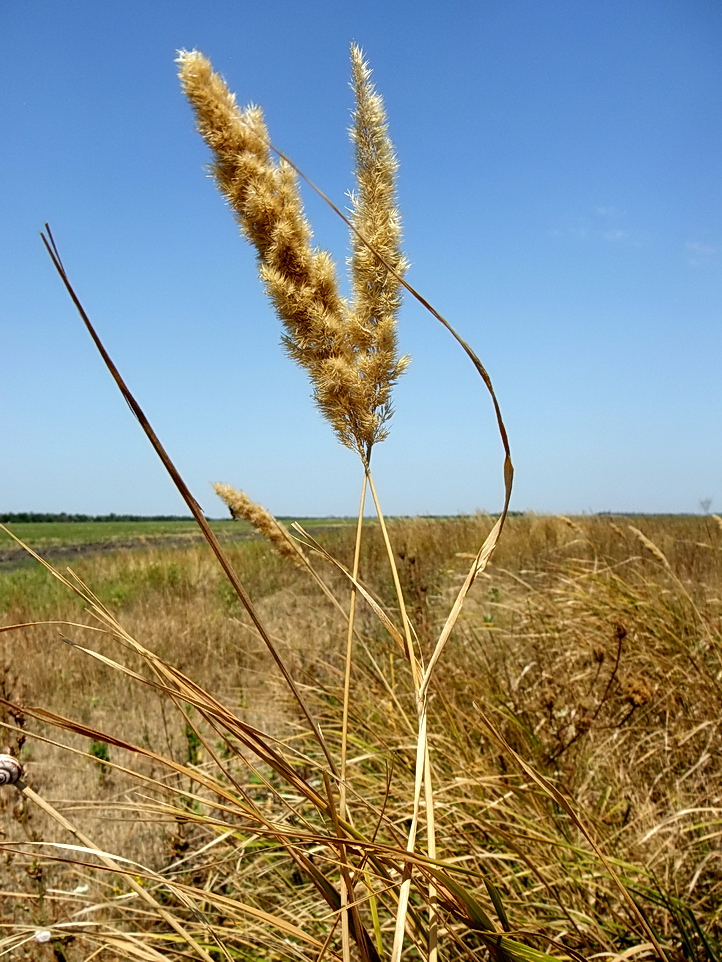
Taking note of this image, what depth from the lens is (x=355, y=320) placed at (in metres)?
1.21

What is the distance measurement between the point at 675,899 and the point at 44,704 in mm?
3939

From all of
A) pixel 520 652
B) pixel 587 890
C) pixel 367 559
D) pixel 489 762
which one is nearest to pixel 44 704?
pixel 520 652

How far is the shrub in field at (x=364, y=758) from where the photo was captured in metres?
0.92

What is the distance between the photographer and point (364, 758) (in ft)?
6.33

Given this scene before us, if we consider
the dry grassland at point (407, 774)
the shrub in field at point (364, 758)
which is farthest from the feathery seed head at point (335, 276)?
the dry grassland at point (407, 774)

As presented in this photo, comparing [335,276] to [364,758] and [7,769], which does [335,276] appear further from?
[364,758]

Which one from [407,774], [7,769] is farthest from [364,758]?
[7,769]

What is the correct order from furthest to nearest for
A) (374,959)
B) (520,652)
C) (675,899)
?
(520,652) → (675,899) → (374,959)

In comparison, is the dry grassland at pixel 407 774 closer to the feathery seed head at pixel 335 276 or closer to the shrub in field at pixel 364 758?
the shrub in field at pixel 364 758

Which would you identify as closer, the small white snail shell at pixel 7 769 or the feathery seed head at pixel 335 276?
the small white snail shell at pixel 7 769

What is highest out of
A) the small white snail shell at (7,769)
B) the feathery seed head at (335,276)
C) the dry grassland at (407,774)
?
the feathery seed head at (335,276)

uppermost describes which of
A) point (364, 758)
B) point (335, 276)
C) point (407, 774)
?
point (335, 276)

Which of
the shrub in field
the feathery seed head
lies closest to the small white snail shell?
the shrub in field

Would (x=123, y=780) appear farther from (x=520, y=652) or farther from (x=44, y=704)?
(x=520, y=652)
